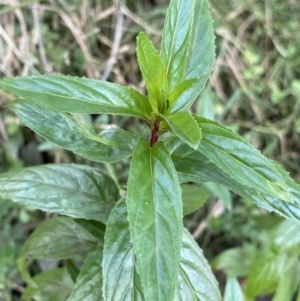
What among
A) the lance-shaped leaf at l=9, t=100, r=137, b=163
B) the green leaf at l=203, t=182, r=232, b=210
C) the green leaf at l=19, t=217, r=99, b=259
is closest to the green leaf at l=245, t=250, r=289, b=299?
the green leaf at l=203, t=182, r=232, b=210

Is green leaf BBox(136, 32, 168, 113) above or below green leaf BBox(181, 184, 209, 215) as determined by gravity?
above

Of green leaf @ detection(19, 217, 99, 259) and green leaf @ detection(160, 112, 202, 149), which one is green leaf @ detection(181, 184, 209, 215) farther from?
green leaf @ detection(160, 112, 202, 149)

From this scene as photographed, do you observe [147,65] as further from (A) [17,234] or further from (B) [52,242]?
(A) [17,234]

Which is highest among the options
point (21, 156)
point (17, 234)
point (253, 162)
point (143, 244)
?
point (253, 162)

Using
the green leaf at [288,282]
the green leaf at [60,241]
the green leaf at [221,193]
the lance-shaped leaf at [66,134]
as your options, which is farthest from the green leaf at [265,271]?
the lance-shaped leaf at [66,134]

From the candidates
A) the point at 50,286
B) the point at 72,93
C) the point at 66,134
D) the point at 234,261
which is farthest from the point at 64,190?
the point at 234,261

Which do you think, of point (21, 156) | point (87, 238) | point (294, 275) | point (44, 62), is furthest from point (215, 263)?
point (44, 62)
